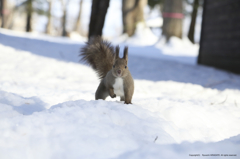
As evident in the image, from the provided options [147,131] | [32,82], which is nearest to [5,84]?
[32,82]

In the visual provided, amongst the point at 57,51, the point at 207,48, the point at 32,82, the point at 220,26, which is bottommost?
the point at 32,82

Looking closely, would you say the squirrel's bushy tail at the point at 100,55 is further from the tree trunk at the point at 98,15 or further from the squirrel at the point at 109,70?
the tree trunk at the point at 98,15

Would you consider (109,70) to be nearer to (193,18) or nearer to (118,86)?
(118,86)

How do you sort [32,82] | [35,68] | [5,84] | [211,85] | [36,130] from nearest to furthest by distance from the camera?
[36,130], [5,84], [32,82], [211,85], [35,68]

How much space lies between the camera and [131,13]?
11.8m

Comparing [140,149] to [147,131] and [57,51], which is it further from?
[57,51]

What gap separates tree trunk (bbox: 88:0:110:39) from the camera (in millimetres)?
6609

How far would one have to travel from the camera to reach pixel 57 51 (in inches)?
276

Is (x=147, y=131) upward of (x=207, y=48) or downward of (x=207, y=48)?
downward

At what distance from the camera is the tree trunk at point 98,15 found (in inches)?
260

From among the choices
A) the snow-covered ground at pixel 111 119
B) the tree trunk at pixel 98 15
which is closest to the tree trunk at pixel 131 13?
the tree trunk at pixel 98 15

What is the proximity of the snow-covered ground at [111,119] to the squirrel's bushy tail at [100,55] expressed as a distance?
20.8 inches

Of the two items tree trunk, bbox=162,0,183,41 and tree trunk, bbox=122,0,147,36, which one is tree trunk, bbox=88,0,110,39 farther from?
tree trunk, bbox=122,0,147,36

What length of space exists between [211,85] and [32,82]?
→ 339 centimetres
